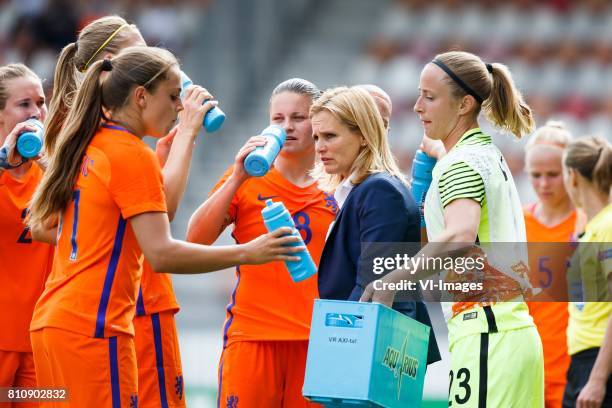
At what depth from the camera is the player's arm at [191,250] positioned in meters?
4.59

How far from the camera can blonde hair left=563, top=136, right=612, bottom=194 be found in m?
6.60

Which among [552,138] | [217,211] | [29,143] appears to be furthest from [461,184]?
[552,138]

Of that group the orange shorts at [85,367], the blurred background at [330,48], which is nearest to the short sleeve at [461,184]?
the orange shorts at [85,367]

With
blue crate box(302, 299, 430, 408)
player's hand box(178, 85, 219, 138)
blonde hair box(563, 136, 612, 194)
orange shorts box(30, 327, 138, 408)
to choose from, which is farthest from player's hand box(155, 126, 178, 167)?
blonde hair box(563, 136, 612, 194)

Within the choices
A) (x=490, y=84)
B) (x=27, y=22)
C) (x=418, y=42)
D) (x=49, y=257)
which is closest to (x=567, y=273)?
(x=490, y=84)

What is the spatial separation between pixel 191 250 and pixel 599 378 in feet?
7.94

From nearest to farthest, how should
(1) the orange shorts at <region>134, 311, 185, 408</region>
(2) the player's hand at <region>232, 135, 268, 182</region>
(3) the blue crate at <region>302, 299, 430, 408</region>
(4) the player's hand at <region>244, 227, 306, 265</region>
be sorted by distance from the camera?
1. (3) the blue crate at <region>302, 299, 430, 408</region>
2. (4) the player's hand at <region>244, 227, 306, 265</region>
3. (2) the player's hand at <region>232, 135, 268, 182</region>
4. (1) the orange shorts at <region>134, 311, 185, 408</region>

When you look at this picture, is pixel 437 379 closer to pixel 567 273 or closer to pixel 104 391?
pixel 567 273

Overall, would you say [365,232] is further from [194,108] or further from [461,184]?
[194,108]

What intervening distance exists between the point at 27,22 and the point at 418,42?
562 cm

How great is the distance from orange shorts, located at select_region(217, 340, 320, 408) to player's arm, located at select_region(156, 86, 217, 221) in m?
0.84

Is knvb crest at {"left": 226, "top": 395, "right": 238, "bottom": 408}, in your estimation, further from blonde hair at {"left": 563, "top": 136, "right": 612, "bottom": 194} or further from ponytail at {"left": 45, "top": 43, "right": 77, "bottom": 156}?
blonde hair at {"left": 563, "top": 136, "right": 612, "bottom": 194}

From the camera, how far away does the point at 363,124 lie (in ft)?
17.5

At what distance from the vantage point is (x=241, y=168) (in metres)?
5.47
